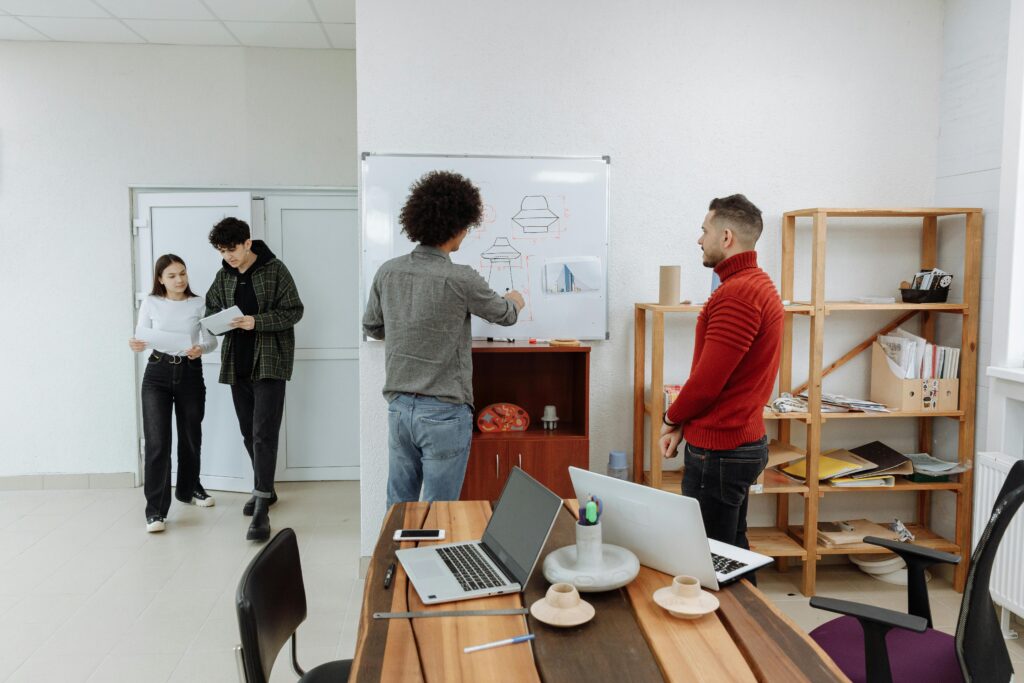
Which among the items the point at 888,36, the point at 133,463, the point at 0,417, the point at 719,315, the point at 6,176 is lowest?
the point at 133,463

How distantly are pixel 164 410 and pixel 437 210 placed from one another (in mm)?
2462

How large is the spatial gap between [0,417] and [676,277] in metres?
4.44

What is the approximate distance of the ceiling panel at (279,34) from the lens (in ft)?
15.0

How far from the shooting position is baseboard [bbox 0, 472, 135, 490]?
5031 mm

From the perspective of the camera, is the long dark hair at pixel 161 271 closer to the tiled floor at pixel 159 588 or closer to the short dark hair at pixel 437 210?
the tiled floor at pixel 159 588

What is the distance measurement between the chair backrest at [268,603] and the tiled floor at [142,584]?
116 centimetres

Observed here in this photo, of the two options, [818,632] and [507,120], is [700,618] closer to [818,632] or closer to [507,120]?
[818,632]

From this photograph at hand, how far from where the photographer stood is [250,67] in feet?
16.3

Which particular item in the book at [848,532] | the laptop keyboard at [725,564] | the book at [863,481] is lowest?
the book at [848,532]

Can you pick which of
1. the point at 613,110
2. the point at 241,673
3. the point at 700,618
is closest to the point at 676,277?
the point at 613,110

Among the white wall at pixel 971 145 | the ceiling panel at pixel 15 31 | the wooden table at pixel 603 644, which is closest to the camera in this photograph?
the wooden table at pixel 603 644

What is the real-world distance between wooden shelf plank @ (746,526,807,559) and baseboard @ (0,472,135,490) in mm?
3944

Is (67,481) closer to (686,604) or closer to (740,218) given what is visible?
(740,218)

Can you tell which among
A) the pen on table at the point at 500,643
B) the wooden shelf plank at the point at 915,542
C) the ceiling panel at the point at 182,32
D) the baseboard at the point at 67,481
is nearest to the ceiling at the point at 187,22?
the ceiling panel at the point at 182,32
